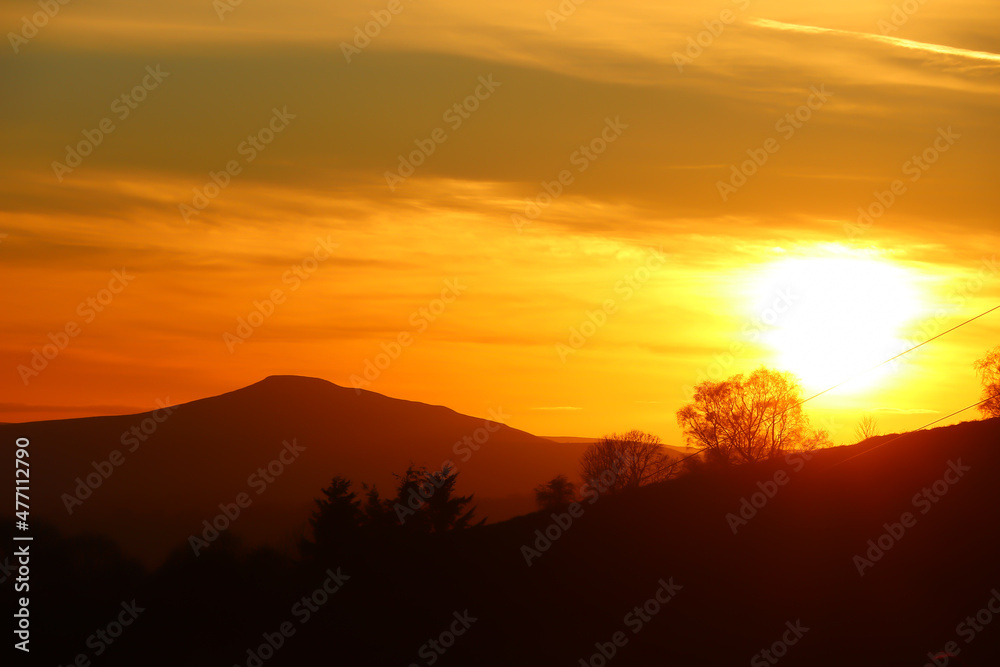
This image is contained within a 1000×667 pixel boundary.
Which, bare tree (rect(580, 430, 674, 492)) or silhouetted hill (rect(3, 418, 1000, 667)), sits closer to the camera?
silhouetted hill (rect(3, 418, 1000, 667))

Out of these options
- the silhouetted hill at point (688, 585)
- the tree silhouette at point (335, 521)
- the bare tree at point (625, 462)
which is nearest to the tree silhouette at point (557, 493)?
the bare tree at point (625, 462)

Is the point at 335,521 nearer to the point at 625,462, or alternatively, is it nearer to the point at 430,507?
the point at 430,507

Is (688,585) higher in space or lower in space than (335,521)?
higher

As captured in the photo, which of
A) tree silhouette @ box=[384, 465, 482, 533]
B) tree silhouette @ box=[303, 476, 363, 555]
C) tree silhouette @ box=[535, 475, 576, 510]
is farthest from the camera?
tree silhouette @ box=[535, 475, 576, 510]

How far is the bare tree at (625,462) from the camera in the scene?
8588 centimetres

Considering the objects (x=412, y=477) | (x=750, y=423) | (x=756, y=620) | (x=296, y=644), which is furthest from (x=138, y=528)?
(x=756, y=620)

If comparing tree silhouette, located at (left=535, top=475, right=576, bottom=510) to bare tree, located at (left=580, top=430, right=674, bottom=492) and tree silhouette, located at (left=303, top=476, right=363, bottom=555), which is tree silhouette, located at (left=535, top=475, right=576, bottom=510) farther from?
tree silhouette, located at (left=303, top=476, right=363, bottom=555)

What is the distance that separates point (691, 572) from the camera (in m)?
35.4

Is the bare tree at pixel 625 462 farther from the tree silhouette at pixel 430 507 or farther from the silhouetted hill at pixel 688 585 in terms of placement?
the silhouetted hill at pixel 688 585

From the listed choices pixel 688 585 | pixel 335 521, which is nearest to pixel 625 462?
pixel 335 521

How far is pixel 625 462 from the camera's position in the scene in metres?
89.4

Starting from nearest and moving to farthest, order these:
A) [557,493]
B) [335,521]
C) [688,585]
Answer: [688,585] → [335,521] → [557,493]

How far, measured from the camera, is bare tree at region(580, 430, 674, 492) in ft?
282

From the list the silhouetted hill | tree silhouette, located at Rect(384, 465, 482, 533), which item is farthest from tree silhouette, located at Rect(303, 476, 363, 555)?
the silhouetted hill
